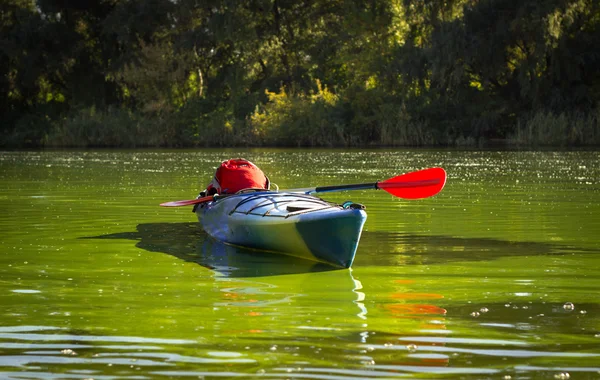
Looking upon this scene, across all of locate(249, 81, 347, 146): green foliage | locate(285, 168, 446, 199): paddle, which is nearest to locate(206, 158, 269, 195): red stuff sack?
locate(285, 168, 446, 199): paddle

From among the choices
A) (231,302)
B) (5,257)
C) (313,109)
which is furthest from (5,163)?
(231,302)

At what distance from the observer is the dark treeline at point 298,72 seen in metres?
40.8

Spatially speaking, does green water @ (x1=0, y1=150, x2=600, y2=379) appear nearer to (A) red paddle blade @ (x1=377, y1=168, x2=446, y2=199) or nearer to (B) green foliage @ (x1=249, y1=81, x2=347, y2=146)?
(A) red paddle blade @ (x1=377, y1=168, x2=446, y2=199)

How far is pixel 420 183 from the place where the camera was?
12.1 metres

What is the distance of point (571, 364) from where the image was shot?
17.9ft

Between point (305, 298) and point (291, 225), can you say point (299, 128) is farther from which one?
A: point (305, 298)

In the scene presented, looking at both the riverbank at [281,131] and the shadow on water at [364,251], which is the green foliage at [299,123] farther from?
the shadow on water at [364,251]

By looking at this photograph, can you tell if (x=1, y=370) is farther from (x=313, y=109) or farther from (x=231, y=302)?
(x=313, y=109)

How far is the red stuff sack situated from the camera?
12.1 metres

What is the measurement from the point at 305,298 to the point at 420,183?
4.77 m

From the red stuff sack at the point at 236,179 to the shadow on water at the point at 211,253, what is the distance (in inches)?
21.8

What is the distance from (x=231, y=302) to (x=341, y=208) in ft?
8.72

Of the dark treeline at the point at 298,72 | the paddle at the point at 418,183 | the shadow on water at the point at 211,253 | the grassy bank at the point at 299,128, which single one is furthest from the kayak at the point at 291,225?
the grassy bank at the point at 299,128

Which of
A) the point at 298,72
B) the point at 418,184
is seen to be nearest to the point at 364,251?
the point at 418,184
